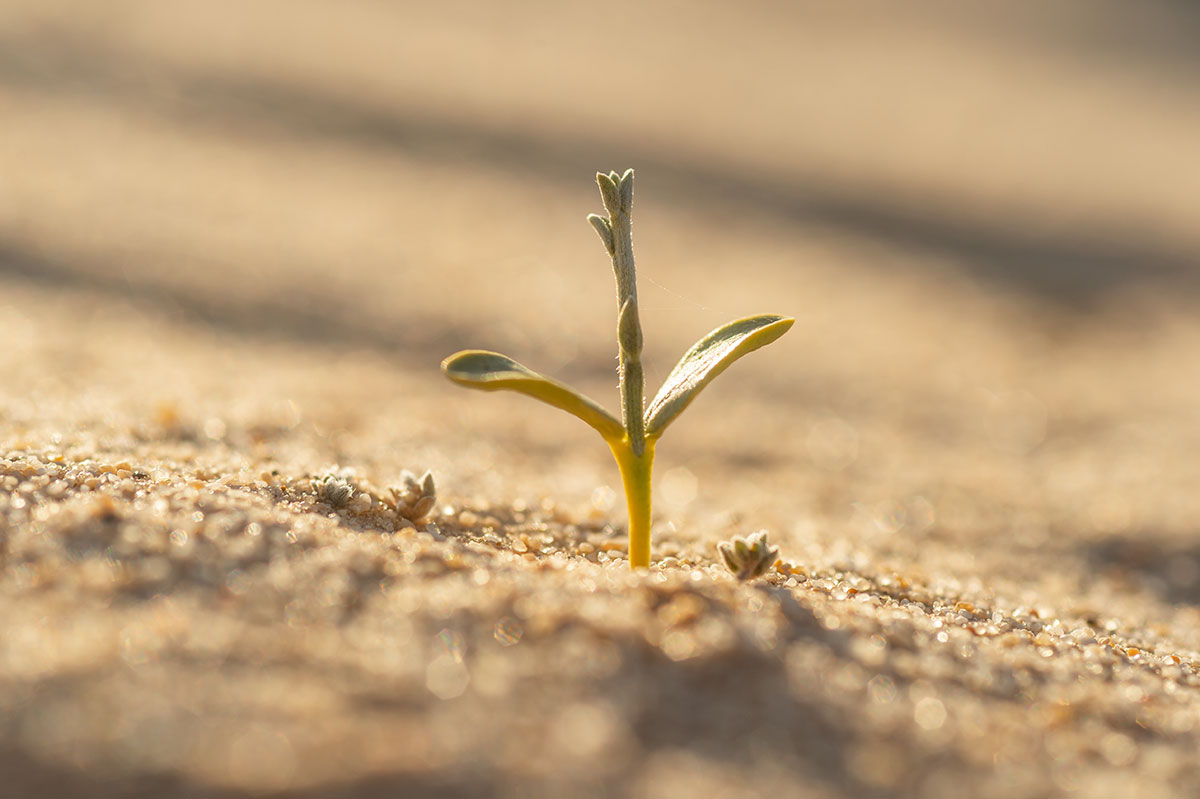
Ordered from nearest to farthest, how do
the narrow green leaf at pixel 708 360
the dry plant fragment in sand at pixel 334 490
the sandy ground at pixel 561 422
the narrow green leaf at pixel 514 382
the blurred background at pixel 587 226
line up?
the sandy ground at pixel 561 422
the narrow green leaf at pixel 514 382
the narrow green leaf at pixel 708 360
the dry plant fragment in sand at pixel 334 490
the blurred background at pixel 587 226

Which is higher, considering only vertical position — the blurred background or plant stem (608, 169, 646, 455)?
the blurred background

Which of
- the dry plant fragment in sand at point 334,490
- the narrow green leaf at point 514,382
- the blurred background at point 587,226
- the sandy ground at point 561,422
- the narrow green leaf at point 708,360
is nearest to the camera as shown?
the sandy ground at point 561,422

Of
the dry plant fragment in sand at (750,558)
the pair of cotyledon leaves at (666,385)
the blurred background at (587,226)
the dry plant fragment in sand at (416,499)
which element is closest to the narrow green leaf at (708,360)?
the pair of cotyledon leaves at (666,385)

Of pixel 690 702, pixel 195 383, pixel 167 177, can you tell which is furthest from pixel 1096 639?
pixel 167 177

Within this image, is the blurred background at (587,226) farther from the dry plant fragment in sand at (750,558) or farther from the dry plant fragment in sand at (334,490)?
the dry plant fragment in sand at (750,558)

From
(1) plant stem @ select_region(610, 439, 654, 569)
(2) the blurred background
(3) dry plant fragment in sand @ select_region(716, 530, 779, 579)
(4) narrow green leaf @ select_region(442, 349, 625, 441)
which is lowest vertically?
(3) dry plant fragment in sand @ select_region(716, 530, 779, 579)

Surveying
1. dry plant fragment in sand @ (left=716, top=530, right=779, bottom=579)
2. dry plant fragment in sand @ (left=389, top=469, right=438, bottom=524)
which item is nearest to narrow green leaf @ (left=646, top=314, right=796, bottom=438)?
dry plant fragment in sand @ (left=716, top=530, right=779, bottom=579)

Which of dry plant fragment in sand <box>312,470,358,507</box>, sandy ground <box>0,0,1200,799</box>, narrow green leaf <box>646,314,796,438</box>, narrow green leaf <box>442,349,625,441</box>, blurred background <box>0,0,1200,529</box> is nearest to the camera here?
sandy ground <box>0,0,1200,799</box>

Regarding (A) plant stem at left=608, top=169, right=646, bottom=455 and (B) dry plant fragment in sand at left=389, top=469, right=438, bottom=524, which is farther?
(B) dry plant fragment in sand at left=389, top=469, right=438, bottom=524

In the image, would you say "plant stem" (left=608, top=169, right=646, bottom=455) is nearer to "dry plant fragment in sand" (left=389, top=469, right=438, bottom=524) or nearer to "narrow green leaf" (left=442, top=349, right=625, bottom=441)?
"narrow green leaf" (left=442, top=349, right=625, bottom=441)
